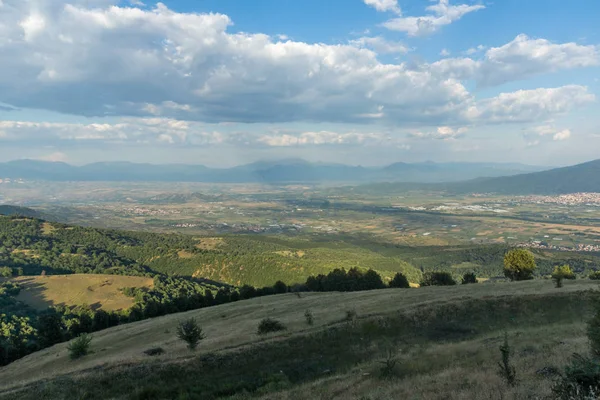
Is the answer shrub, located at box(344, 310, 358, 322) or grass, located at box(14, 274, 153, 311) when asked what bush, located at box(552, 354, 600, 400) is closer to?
shrub, located at box(344, 310, 358, 322)

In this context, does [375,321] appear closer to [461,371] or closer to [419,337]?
[419,337]

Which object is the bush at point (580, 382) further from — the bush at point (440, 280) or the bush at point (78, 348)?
the bush at point (440, 280)

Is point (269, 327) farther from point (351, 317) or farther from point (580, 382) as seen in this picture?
point (580, 382)

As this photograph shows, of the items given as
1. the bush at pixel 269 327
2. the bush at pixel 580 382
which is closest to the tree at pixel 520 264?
the bush at pixel 269 327

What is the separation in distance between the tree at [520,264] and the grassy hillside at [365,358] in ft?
149

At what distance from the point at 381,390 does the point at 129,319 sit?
283ft

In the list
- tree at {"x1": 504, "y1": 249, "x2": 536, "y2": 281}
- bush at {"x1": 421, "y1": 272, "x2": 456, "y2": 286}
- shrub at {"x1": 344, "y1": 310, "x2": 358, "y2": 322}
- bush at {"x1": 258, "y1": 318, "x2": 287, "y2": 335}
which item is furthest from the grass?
tree at {"x1": 504, "y1": 249, "x2": 536, "y2": 281}

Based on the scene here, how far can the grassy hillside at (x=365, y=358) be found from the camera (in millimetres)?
17777

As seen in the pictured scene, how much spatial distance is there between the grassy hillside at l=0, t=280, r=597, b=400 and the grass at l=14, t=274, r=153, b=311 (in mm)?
75455

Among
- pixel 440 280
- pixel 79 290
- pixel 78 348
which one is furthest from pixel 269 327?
pixel 79 290

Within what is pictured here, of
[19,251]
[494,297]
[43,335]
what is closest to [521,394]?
[494,297]

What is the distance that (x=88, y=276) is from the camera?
133 meters

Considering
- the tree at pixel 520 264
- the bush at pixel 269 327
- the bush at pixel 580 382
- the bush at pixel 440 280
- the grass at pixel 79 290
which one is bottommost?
the grass at pixel 79 290

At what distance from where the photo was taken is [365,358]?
27.2 meters
